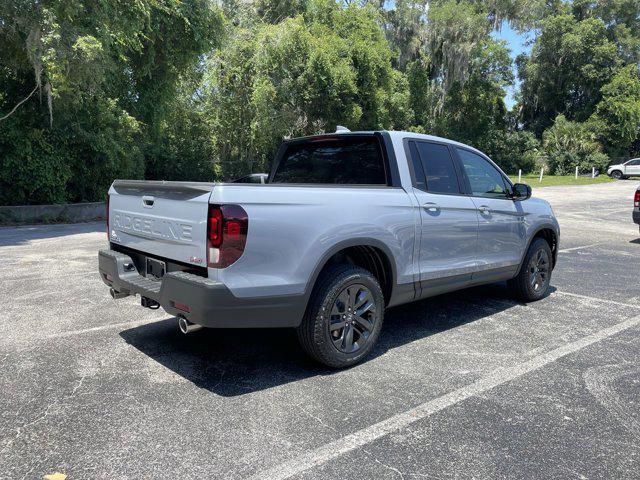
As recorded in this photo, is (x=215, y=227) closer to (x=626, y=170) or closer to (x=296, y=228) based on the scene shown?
(x=296, y=228)

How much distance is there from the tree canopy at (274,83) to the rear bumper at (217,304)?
10798mm

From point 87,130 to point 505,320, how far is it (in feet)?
45.2

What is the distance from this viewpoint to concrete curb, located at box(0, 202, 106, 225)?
13.8 metres

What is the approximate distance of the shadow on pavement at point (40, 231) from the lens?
10.8 m

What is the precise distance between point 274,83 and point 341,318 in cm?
2052

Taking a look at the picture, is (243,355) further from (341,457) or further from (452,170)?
(452,170)

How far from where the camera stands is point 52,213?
14477 mm

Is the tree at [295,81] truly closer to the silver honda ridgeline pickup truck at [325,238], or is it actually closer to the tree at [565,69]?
the silver honda ridgeline pickup truck at [325,238]

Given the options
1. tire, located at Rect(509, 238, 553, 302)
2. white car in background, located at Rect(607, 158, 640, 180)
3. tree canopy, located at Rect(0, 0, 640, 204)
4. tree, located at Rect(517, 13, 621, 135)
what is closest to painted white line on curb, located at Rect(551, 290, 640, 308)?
tire, located at Rect(509, 238, 553, 302)

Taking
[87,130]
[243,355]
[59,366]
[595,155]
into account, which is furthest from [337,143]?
[595,155]

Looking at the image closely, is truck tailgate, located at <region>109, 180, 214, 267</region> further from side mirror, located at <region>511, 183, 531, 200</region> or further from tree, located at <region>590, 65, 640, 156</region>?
tree, located at <region>590, 65, 640, 156</region>

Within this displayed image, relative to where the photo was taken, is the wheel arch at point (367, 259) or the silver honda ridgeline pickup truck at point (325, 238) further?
the wheel arch at point (367, 259)

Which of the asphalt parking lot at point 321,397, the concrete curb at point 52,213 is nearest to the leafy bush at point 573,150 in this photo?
the concrete curb at point 52,213

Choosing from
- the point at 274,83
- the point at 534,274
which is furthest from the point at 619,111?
the point at 534,274
